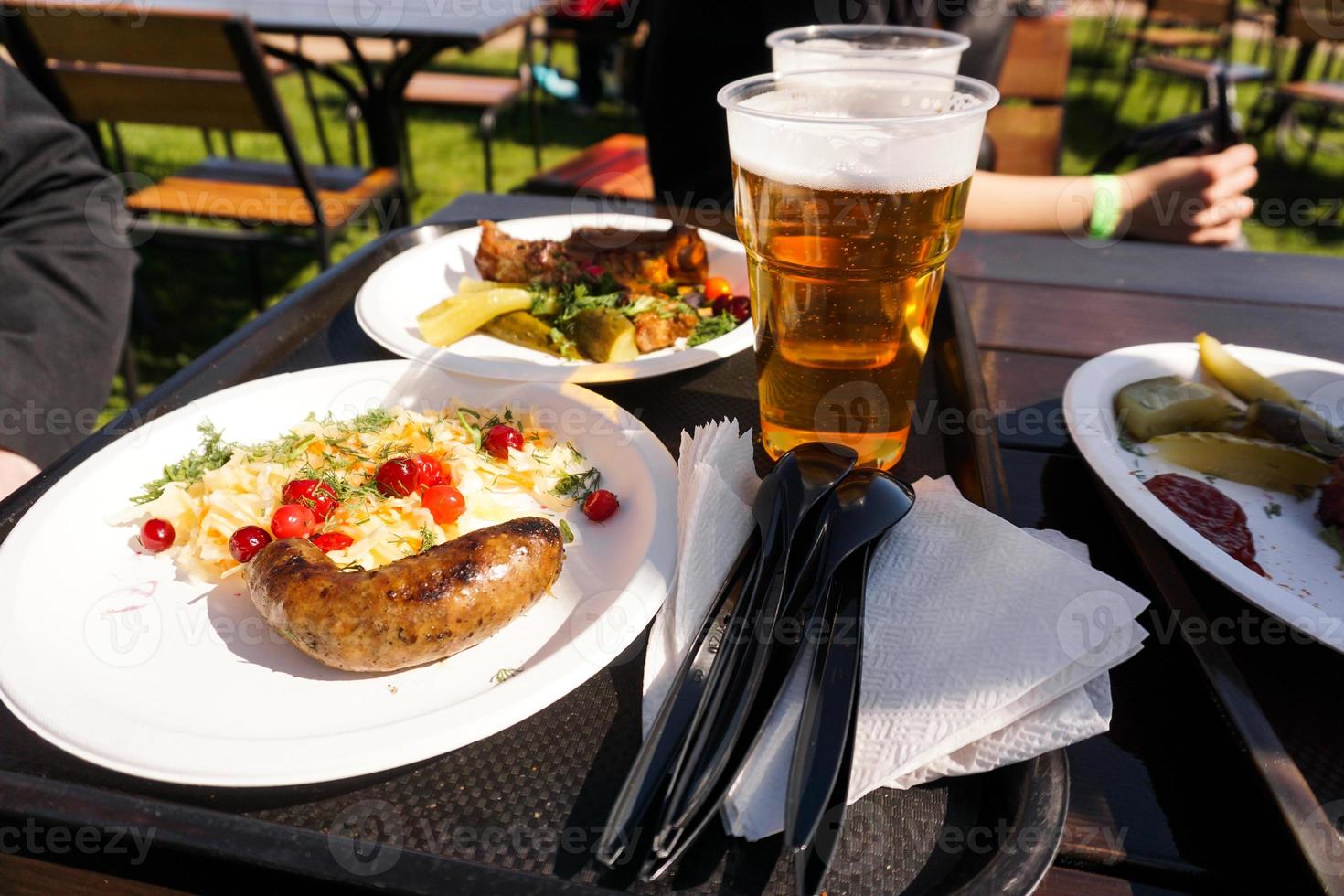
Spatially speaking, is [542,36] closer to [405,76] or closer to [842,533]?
[405,76]

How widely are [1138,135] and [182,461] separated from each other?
423cm

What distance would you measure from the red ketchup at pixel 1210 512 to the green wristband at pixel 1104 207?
81.9 inches

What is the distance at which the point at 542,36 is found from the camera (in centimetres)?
1023

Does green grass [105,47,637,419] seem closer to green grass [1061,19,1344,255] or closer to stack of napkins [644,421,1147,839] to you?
stack of napkins [644,421,1147,839]

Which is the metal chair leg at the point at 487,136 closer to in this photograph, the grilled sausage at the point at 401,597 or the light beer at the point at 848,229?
the light beer at the point at 848,229

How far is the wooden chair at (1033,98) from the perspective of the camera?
502 centimetres

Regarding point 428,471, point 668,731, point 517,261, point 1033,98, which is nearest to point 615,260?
point 517,261

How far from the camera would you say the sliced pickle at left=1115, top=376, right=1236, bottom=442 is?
5.45 feet

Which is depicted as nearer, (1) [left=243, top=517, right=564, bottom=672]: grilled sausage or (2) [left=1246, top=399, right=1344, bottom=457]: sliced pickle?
(1) [left=243, top=517, right=564, bottom=672]: grilled sausage

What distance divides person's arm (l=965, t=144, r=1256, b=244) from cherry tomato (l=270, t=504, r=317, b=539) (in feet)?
8.98

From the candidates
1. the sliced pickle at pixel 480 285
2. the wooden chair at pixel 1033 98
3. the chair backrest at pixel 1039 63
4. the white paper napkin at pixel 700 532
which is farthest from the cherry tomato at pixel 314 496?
the chair backrest at pixel 1039 63

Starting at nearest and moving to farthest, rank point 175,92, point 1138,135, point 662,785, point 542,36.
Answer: point 662,785
point 1138,135
point 175,92
point 542,36

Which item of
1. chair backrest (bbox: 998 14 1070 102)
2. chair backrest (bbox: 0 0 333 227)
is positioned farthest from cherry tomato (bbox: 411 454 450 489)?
chair backrest (bbox: 998 14 1070 102)

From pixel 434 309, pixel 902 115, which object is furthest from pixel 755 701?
pixel 434 309
